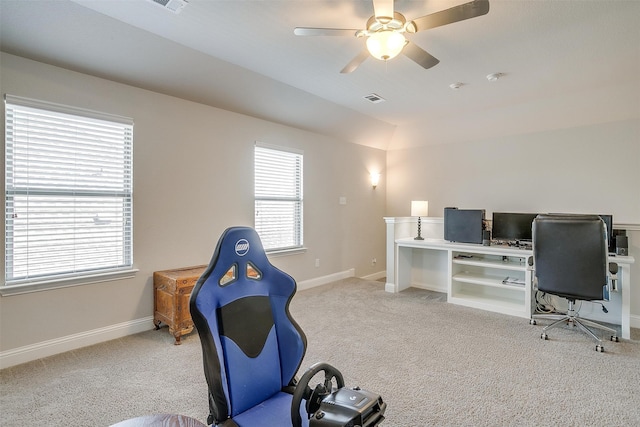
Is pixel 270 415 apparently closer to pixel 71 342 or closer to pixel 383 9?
pixel 383 9

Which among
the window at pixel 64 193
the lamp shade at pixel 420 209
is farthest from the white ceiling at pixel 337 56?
the lamp shade at pixel 420 209

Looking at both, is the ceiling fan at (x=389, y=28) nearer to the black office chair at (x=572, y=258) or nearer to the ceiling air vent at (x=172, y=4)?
the ceiling air vent at (x=172, y=4)

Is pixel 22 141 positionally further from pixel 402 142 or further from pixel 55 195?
pixel 402 142

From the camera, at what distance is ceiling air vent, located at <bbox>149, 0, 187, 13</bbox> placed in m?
2.33

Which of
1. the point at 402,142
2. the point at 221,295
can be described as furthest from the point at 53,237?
the point at 402,142

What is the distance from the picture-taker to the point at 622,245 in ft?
11.5

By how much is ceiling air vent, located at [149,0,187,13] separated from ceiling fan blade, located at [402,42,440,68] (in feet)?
5.45

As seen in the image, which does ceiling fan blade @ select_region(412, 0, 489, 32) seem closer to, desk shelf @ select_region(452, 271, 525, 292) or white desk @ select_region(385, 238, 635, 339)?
white desk @ select_region(385, 238, 635, 339)

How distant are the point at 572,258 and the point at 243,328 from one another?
3.21m

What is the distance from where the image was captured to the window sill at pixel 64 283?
2631mm

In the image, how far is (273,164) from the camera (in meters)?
4.70

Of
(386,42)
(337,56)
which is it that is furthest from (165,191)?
(386,42)

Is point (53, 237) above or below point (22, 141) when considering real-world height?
below

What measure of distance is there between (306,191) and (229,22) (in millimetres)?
2828
